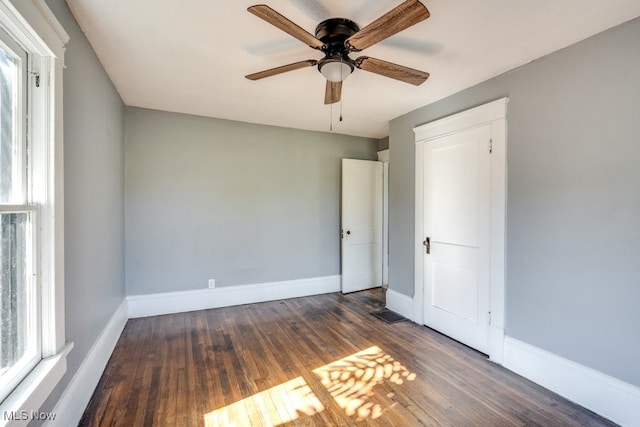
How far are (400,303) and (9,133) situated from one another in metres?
3.62

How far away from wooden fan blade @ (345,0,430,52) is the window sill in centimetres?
225

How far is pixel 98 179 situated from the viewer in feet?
7.48

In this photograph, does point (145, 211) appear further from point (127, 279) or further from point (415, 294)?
point (415, 294)

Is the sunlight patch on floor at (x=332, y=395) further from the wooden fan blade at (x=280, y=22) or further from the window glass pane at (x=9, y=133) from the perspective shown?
the wooden fan blade at (x=280, y=22)

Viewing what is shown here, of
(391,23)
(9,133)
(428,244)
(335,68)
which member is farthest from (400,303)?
(9,133)

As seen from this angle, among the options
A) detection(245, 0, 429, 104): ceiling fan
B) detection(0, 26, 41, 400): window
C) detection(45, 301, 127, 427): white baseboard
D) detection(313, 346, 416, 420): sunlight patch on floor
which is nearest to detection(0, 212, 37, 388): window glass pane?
detection(0, 26, 41, 400): window

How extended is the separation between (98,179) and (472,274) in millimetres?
3371

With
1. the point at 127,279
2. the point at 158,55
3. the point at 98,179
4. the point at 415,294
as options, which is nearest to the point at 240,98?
the point at 158,55

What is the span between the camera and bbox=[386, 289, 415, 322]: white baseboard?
343cm

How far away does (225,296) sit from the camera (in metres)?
3.81

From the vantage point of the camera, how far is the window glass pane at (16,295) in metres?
1.19

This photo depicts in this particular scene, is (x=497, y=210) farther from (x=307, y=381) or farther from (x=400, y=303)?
(x=307, y=381)

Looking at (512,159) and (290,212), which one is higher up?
(512,159)

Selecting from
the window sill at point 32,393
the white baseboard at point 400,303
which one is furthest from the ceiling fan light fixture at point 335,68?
the white baseboard at point 400,303
